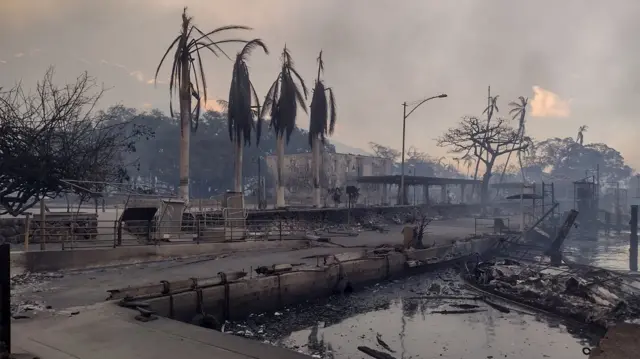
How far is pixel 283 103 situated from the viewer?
34.3 metres

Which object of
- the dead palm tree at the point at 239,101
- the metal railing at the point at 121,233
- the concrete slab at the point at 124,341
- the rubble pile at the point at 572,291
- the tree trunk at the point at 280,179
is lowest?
the rubble pile at the point at 572,291

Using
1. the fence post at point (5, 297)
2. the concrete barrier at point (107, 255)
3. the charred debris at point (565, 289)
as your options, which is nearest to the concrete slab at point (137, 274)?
the concrete barrier at point (107, 255)

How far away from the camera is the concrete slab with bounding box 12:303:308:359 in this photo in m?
6.86

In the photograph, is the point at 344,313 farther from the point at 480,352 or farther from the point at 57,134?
the point at 57,134

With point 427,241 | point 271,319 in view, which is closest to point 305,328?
point 271,319

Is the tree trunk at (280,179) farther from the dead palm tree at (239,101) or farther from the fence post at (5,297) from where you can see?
the fence post at (5,297)

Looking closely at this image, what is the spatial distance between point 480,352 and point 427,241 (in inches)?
551

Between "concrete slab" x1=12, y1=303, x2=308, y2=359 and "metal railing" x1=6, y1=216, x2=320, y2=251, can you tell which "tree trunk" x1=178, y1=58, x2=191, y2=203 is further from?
"concrete slab" x1=12, y1=303, x2=308, y2=359

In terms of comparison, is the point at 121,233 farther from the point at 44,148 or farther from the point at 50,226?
the point at 44,148

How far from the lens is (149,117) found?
66250 mm

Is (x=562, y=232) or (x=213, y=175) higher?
(x=213, y=175)

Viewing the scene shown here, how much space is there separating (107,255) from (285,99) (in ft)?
71.2

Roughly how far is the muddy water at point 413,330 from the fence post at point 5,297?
6324 millimetres

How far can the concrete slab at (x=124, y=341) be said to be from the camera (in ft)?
22.5
